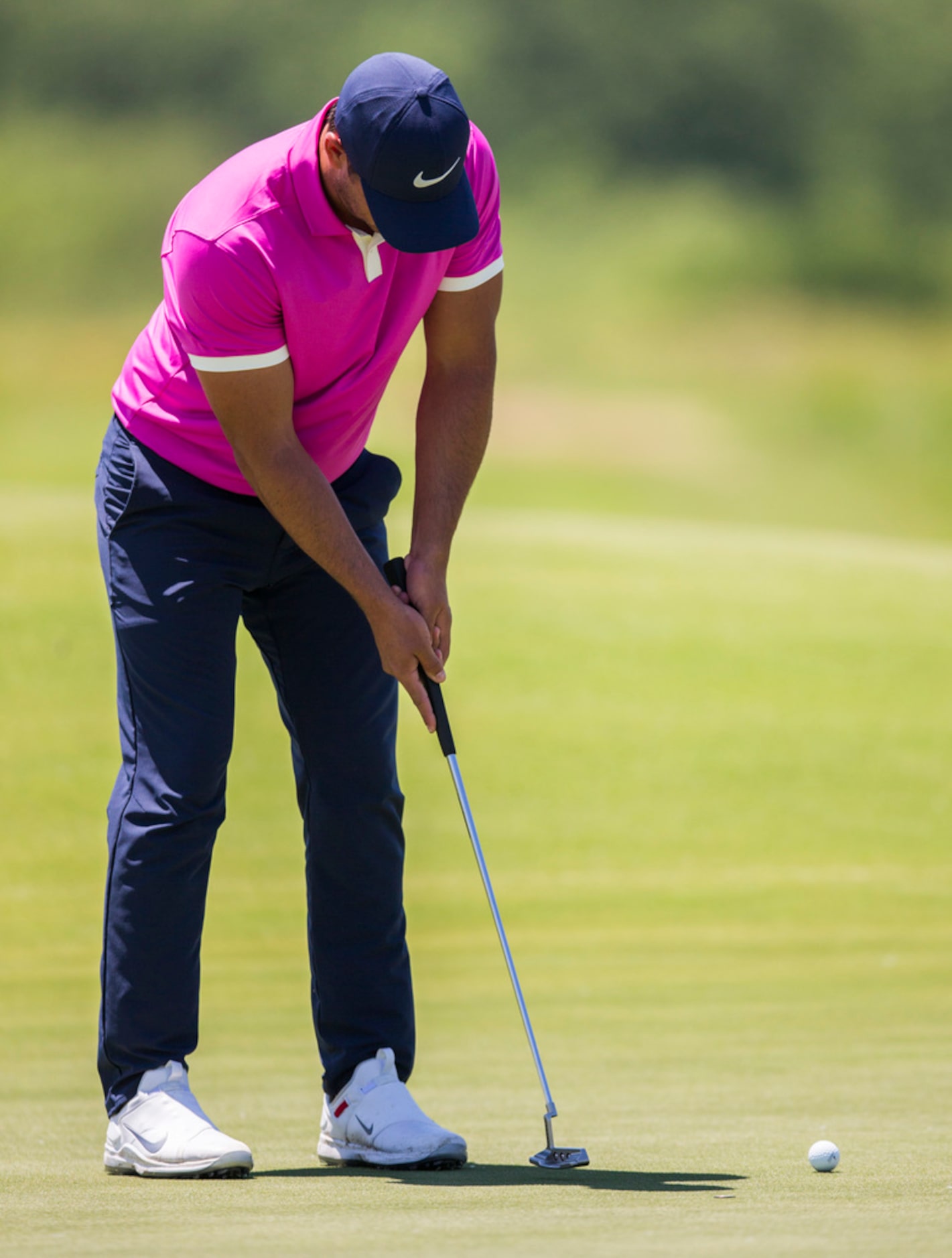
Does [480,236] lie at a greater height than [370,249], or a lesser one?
greater

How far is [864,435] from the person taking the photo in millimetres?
18422

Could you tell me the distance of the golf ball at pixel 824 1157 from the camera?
1812 millimetres

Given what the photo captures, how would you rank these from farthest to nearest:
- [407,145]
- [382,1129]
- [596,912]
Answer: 1. [596,912]
2. [382,1129]
3. [407,145]

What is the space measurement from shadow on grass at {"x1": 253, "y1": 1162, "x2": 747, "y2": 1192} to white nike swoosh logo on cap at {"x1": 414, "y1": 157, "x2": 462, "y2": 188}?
102 cm

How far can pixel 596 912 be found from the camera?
227 inches

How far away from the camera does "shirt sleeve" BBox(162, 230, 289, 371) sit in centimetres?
183

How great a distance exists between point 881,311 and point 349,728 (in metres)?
20.2

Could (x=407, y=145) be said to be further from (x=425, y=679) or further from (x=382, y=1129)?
(x=382, y=1129)

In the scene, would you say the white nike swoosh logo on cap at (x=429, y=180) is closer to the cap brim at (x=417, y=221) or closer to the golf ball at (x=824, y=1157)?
the cap brim at (x=417, y=221)

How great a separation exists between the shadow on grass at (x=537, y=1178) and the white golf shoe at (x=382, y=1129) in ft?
0.06

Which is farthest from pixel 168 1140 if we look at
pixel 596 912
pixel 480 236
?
pixel 596 912

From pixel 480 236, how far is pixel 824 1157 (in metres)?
1.11

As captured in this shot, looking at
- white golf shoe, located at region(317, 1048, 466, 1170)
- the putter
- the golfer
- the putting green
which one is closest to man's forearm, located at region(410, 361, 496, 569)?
Result: the golfer

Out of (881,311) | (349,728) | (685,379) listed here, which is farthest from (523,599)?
(881,311)
